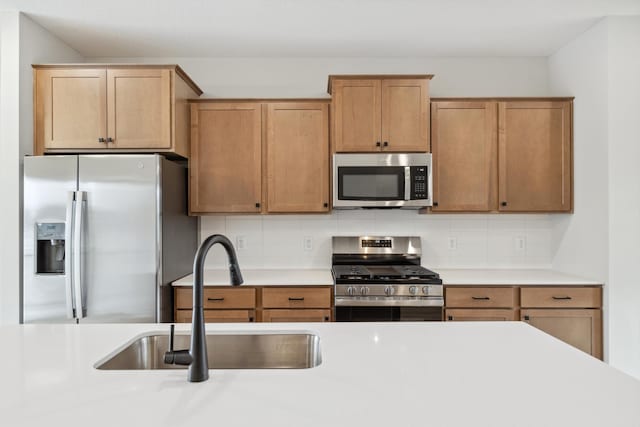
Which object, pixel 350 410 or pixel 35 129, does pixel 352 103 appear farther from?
pixel 350 410

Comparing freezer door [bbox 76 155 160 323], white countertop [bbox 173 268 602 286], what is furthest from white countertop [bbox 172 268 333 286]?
freezer door [bbox 76 155 160 323]

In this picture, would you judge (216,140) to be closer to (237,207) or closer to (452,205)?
(237,207)

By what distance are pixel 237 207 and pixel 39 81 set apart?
1.53m

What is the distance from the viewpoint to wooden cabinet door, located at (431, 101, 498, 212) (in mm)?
3170

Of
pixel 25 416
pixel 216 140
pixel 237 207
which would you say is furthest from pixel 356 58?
pixel 25 416

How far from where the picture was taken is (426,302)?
2812 mm

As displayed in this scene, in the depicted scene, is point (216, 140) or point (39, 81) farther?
point (216, 140)

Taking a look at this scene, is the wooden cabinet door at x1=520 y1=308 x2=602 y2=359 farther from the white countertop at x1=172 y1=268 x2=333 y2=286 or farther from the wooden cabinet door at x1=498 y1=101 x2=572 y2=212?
the white countertop at x1=172 y1=268 x2=333 y2=286

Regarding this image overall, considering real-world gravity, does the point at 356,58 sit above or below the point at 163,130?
above

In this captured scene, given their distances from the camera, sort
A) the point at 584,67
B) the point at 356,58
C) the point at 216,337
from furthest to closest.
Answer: the point at 356,58, the point at 584,67, the point at 216,337

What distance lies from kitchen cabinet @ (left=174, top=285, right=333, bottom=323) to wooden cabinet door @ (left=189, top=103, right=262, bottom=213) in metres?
0.66

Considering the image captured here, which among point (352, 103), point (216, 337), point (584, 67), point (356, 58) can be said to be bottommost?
point (216, 337)

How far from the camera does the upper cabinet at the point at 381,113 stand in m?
3.08

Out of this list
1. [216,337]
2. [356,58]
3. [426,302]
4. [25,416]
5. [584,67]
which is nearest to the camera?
[25,416]
